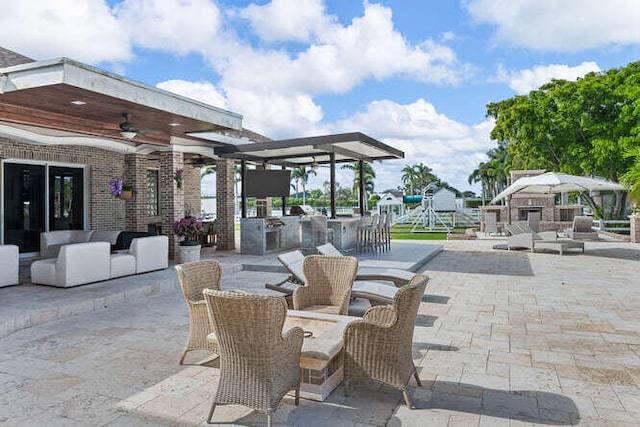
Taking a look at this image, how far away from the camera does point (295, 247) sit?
497 inches

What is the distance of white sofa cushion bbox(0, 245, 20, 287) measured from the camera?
6.56 m

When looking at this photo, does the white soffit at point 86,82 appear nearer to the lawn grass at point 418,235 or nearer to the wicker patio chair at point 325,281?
the wicker patio chair at point 325,281

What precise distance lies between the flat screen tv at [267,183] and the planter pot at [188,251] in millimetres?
3437

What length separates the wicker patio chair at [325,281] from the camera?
4602 mm

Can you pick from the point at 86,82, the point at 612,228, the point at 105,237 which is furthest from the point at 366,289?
the point at 612,228

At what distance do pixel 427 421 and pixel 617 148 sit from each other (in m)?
18.6

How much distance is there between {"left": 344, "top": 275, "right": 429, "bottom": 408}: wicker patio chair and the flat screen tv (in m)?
9.62

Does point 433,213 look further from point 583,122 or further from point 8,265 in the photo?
point 8,265

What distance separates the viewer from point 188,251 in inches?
357

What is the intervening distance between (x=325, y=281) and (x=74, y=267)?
4317mm

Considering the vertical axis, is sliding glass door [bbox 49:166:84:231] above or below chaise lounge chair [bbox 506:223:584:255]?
above

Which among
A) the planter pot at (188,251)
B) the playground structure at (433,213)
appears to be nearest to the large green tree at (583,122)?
the playground structure at (433,213)

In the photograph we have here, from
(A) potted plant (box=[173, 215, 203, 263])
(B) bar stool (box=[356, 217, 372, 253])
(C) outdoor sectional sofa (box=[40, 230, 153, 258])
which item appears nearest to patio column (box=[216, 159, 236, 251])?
(A) potted plant (box=[173, 215, 203, 263])

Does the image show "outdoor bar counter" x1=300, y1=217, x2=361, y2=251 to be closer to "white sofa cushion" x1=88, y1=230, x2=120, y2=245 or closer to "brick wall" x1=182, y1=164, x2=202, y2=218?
"white sofa cushion" x1=88, y1=230, x2=120, y2=245
